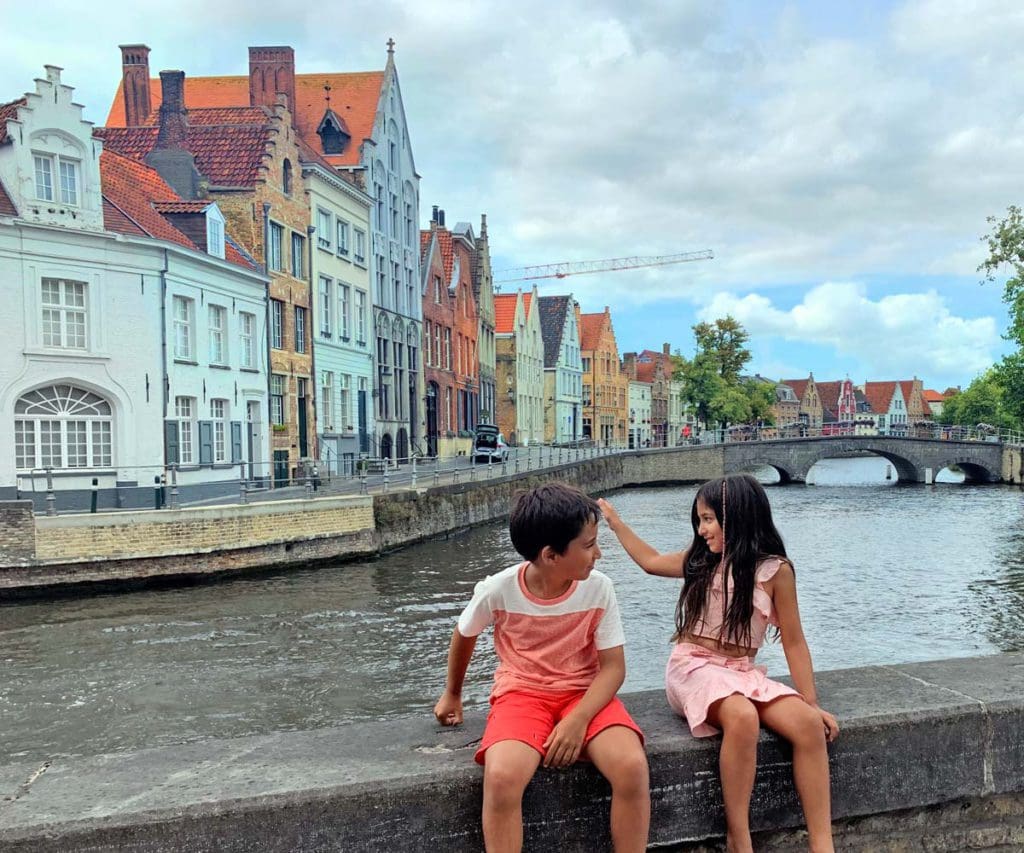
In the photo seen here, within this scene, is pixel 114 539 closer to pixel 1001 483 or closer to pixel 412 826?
pixel 412 826

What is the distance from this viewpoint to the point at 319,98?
3528 centimetres

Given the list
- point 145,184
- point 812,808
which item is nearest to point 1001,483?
point 145,184

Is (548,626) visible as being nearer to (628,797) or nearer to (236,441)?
(628,797)

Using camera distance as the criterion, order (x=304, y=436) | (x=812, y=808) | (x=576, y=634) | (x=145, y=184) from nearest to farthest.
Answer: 1. (x=812, y=808)
2. (x=576, y=634)
3. (x=145, y=184)
4. (x=304, y=436)

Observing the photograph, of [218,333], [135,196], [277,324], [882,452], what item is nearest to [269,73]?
[277,324]

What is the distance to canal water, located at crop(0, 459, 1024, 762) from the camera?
354 inches

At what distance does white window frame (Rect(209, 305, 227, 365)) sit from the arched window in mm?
3901

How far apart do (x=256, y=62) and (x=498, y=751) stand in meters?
33.3

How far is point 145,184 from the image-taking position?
22.9m

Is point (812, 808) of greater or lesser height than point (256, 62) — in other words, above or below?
below

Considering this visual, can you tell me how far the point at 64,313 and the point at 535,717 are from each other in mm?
18484

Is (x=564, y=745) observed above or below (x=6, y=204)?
below

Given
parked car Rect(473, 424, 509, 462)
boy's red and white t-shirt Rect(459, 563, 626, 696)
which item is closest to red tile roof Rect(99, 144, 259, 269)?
parked car Rect(473, 424, 509, 462)

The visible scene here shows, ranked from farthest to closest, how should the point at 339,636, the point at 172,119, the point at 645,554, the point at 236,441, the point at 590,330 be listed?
the point at 590,330 → the point at 172,119 → the point at 236,441 → the point at 339,636 → the point at 645,554
